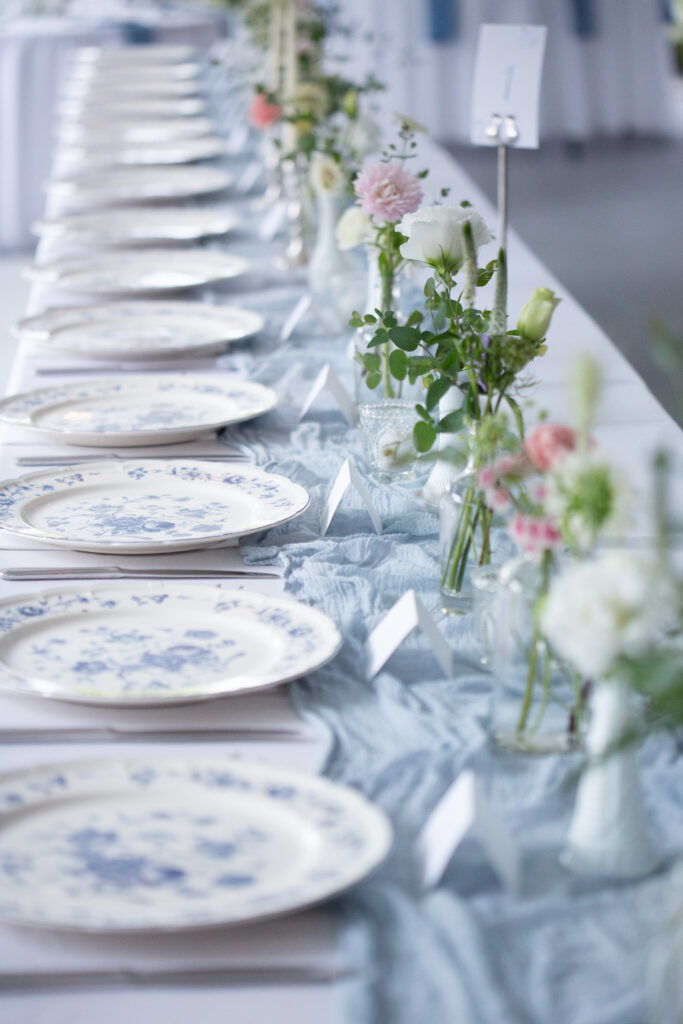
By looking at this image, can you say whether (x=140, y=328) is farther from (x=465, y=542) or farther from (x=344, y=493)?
(x=465, y=542)

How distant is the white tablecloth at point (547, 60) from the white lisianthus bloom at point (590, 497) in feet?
25.8

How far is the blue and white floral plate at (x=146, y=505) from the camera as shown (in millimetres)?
1319

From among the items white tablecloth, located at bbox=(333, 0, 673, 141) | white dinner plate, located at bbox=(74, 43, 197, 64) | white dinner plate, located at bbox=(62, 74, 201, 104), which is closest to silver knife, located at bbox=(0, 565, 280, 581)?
white dinner plate, located at bbox=(62, 74, 201, 104)

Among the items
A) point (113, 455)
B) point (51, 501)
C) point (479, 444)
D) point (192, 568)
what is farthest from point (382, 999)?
point (113, 455)

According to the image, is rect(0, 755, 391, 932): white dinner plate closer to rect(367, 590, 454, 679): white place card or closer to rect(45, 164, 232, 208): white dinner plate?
rect(367, 590, 454, 679): white place card

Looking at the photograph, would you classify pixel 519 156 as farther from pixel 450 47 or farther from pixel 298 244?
pixel 298 244

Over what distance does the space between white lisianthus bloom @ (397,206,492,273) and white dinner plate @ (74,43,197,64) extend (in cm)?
446

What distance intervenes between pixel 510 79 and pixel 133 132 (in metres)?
2.40

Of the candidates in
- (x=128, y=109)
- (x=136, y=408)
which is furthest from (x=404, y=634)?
(x=128, y=109)

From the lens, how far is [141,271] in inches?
97.0

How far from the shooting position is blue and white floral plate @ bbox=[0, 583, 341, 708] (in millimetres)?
1015

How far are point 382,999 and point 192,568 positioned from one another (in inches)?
25.5

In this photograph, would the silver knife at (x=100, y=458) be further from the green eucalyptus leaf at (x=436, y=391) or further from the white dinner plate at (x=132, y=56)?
the white dinner plate at (x=132, y=56)

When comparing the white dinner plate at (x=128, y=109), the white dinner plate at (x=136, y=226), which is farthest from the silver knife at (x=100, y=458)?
the white dinner plate at (x=128, y=109)
